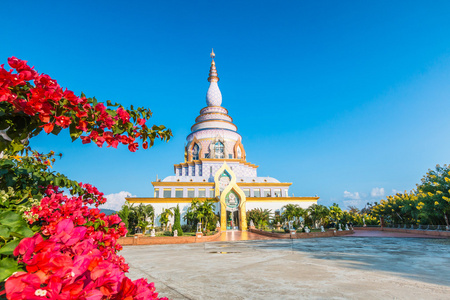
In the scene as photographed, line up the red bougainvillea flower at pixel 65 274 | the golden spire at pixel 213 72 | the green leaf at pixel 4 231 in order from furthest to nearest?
the golden spire at pixel 213 72 → the green leaf at pixel 4 231 → the red bougainvillea flower at pixel 65 274

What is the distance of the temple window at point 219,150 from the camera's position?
37.5 m

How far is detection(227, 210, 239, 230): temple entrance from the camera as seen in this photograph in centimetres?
2947

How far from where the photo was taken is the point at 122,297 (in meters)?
1.12

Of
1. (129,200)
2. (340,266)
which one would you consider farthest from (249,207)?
(340,266)

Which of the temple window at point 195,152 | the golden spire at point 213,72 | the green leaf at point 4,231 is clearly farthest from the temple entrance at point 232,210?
the green leaf at point 4,231

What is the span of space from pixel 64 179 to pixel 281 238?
19827 mm

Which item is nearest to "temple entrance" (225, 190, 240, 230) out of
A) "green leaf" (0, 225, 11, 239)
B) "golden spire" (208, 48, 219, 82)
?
"golden spire" (208, 48, 219, 82)

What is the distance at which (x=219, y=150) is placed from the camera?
37750mm

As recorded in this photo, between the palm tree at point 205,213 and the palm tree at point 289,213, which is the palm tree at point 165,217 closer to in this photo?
the palm tree at point 205,213

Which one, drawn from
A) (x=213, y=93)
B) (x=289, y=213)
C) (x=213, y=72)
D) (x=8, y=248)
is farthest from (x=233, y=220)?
(x=8, y=248)

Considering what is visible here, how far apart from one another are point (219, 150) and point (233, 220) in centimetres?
1186

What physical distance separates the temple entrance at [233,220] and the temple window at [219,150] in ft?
33.8

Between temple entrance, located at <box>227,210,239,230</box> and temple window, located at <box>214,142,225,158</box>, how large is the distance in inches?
406

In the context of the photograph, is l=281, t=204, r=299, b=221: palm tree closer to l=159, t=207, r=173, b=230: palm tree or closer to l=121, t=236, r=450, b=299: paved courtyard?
l=159, t=207, r=173, b=230: palm tree
